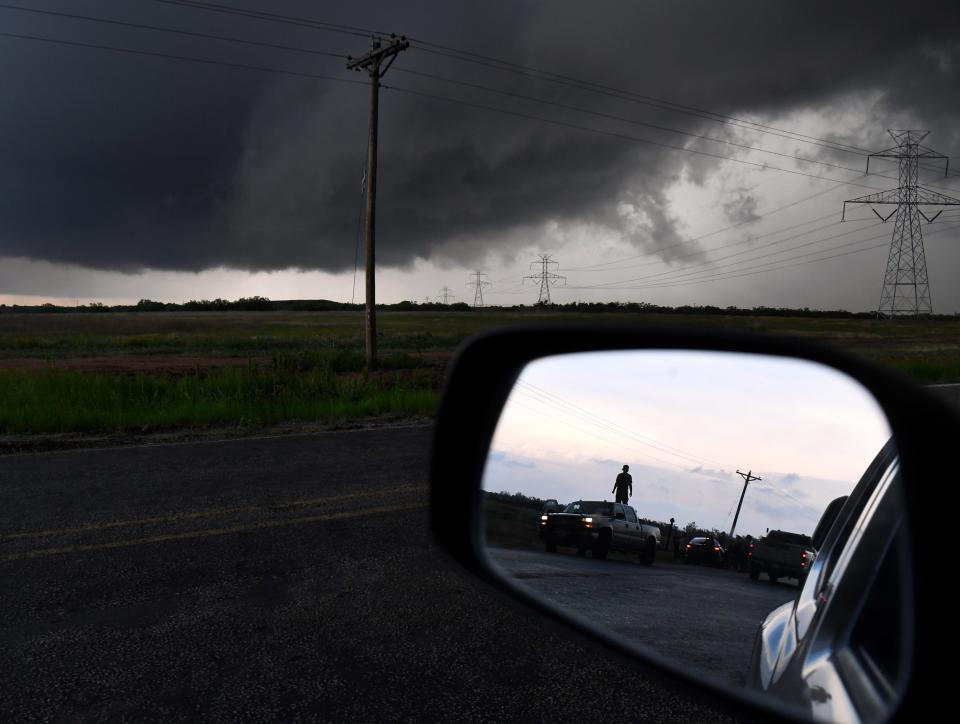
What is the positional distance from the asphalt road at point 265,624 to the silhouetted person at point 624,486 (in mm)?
376

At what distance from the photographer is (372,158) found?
2198 cm

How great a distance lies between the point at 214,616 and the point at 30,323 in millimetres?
85401

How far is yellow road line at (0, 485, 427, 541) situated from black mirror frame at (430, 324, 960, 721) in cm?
458

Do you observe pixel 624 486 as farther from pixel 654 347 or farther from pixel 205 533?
pixel 205 533

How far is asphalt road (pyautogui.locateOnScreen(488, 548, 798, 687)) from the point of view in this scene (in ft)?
3.88

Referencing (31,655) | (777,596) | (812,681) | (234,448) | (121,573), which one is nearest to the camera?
(812,681)

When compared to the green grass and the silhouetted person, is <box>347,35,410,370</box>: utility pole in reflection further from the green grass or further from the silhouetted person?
the silhouetted person

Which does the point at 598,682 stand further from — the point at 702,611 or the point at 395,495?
the point at 395,495

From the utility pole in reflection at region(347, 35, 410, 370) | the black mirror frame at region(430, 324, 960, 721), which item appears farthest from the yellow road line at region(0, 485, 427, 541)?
the utility pole in reflection at region(347, 35, 410, 370)

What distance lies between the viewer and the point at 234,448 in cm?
917

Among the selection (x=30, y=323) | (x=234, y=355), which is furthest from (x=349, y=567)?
(x=30, y=323)

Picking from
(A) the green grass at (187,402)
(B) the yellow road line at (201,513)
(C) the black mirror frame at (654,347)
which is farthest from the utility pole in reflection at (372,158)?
(C) the black mirror frame at (654,347)

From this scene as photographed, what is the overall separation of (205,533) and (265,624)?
184 cm

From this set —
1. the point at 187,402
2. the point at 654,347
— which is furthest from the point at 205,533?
the point at 187,402
